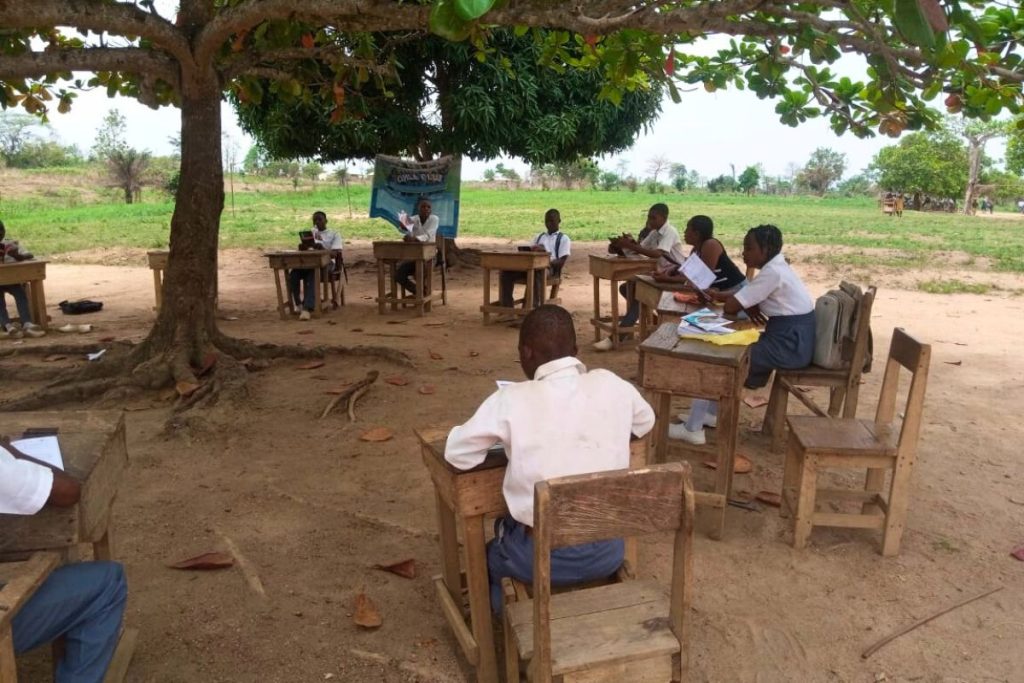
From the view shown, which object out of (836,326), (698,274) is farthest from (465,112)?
(836,326)

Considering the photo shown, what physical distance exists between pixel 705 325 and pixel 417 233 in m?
7.28

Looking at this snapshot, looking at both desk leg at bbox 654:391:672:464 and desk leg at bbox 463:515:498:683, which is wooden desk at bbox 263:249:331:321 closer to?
desk leg at bbox 654:391:672:464

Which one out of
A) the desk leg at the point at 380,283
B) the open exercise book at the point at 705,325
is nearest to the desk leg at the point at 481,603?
the open exercise book at the point at 705,325

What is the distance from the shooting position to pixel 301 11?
464 centimetres

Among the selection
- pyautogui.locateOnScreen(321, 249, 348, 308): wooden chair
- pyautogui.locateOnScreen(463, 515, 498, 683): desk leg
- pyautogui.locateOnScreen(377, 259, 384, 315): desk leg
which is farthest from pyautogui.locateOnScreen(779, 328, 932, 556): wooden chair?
pyautogui.locateOnScreen(321, 249, 348, 308): wooden chair

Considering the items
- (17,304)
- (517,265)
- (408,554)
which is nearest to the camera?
(408,554)

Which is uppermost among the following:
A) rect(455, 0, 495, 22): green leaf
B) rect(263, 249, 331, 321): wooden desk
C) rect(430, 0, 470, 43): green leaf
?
rect(430, 0, 470, 43): green leaf

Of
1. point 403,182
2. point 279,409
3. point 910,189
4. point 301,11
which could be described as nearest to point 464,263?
point 403,182

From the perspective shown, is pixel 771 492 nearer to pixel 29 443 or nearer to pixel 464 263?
pixel 29 443

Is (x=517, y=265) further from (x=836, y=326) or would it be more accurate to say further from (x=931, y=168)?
(x=931, y=168)

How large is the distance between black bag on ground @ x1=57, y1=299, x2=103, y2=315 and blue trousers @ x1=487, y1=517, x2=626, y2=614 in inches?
369

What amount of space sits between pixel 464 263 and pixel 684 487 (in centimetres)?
1373

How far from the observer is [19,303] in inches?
347

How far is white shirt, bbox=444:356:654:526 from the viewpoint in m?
2.38
